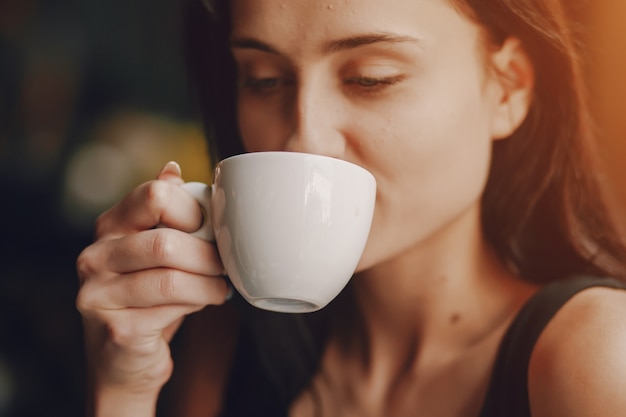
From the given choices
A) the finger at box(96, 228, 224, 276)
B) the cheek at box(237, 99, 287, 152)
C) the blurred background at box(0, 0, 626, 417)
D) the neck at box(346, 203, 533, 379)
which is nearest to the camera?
the finger at box(96, 228, 224, 276)

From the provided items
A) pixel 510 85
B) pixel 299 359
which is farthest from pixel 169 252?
pixel 510 85

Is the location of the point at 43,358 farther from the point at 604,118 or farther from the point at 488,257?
the point at 604,118

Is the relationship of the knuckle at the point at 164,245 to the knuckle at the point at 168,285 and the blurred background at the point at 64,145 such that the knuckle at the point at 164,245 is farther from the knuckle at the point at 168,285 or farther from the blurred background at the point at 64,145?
the blurred background at the point at 64,145

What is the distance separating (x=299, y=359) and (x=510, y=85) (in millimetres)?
551

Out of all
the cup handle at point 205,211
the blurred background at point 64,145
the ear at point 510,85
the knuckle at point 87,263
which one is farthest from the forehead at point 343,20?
the blurred background at point 64,145

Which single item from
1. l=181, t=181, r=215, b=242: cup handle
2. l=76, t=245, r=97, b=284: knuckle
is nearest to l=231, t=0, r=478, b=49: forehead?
l=181, t=181, r=215, b=242: cup handle

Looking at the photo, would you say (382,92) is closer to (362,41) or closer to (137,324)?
(362,41)

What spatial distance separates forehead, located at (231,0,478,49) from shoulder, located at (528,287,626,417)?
380 mm

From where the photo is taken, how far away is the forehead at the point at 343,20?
0.78m

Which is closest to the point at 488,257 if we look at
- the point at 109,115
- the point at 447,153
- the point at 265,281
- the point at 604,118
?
the point at 447,153

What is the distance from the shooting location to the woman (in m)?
0.76

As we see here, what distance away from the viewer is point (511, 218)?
41.3 inches

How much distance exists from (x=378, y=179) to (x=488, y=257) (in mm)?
312

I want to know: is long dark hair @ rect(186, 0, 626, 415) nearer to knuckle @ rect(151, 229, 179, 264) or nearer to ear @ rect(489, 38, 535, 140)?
ear @ rect(489, 38, 535, 140)
